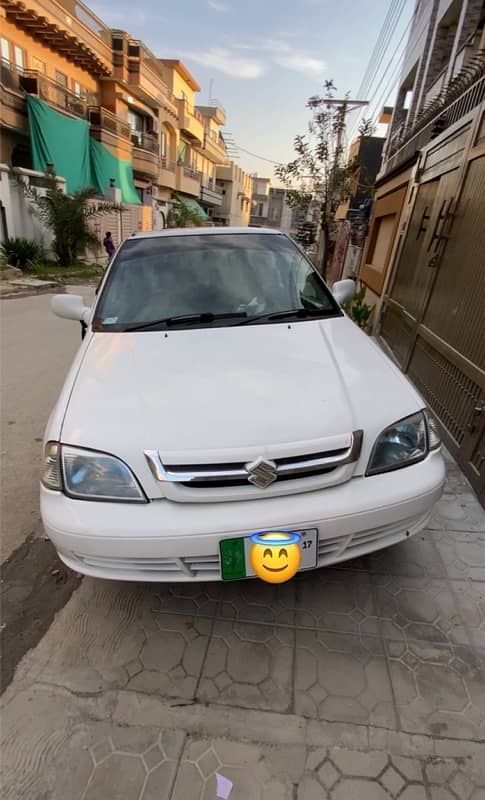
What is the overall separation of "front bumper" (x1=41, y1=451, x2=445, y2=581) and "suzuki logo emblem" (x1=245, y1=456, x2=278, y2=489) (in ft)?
0.29

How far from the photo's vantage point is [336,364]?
2008mm

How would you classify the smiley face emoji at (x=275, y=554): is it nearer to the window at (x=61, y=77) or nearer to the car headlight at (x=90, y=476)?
the car headlight at (x=90, y=476)

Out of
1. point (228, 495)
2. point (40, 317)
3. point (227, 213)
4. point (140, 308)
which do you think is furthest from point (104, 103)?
point (227, 213)

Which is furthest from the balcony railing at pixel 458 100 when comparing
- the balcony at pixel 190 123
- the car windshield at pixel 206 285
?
the balcony at pixel 190 123

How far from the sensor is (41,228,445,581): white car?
5.07ft

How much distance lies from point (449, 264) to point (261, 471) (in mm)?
3174

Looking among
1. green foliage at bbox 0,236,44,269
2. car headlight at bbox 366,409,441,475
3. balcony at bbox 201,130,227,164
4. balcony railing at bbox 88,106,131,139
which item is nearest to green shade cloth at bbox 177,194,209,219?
balcony at bbox 201,130,227,164

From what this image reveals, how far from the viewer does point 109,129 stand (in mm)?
19906

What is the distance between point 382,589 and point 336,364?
3.75 ft

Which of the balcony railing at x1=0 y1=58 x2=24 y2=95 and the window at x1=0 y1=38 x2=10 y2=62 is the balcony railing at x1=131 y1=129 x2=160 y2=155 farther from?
the balcony railing at x1=0 y1=58 x2=24 y2=95

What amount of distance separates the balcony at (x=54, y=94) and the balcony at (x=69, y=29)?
157 centimetres

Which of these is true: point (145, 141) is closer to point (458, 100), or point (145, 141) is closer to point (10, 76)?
point (10, 76)

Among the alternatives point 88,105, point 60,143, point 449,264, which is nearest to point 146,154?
point 88,105

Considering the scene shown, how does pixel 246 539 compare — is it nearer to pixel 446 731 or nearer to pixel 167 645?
pixel 167 645
